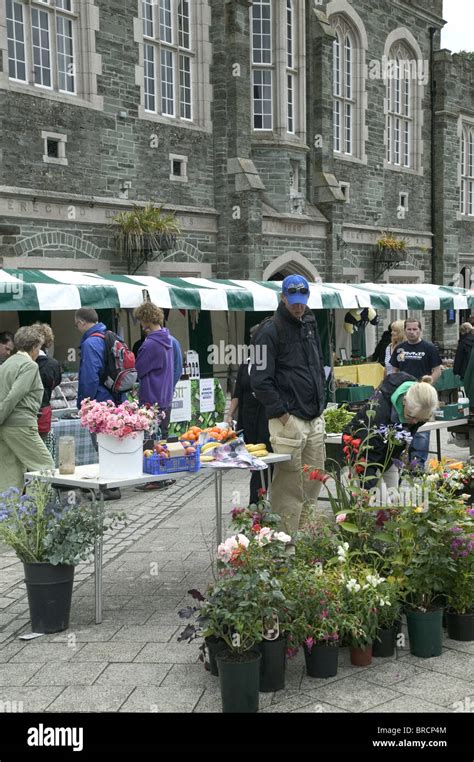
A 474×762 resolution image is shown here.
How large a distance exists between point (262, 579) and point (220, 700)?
2.00 ft

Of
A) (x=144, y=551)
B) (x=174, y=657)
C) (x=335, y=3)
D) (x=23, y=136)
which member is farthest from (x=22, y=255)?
(x=335, y=3)

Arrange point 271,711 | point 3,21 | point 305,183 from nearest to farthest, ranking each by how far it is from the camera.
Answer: point 271,711
point 3,21
point 305,183

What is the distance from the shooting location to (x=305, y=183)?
2148 centimetres

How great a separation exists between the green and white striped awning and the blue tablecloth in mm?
1323

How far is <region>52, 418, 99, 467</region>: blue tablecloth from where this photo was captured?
9727 millimetres

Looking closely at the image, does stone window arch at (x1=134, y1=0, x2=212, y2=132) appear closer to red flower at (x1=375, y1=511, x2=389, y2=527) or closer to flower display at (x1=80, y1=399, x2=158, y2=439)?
flower display at (x1=80, y1=399, x2=158, y2=439)

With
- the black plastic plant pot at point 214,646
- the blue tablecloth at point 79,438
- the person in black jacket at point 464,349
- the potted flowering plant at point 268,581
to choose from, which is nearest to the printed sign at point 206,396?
the blue tablecloth at point 79,438

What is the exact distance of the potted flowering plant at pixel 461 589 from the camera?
16.4 feet

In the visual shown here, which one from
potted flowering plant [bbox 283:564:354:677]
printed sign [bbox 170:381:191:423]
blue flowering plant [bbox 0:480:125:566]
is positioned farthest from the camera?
printed sign [bbox 170:381:191:423]

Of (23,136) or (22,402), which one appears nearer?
(22,402)

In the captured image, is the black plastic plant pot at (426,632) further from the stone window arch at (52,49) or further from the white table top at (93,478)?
the stone window arch at (52,49)

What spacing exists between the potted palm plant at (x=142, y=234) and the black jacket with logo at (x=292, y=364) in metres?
9.74

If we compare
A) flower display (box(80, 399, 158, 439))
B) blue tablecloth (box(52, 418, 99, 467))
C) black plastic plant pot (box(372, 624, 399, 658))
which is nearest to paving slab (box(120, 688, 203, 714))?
black plastic plant pot (box(372, 624, 399, 658))

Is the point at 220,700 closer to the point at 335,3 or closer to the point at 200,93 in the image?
the point at 200,93
